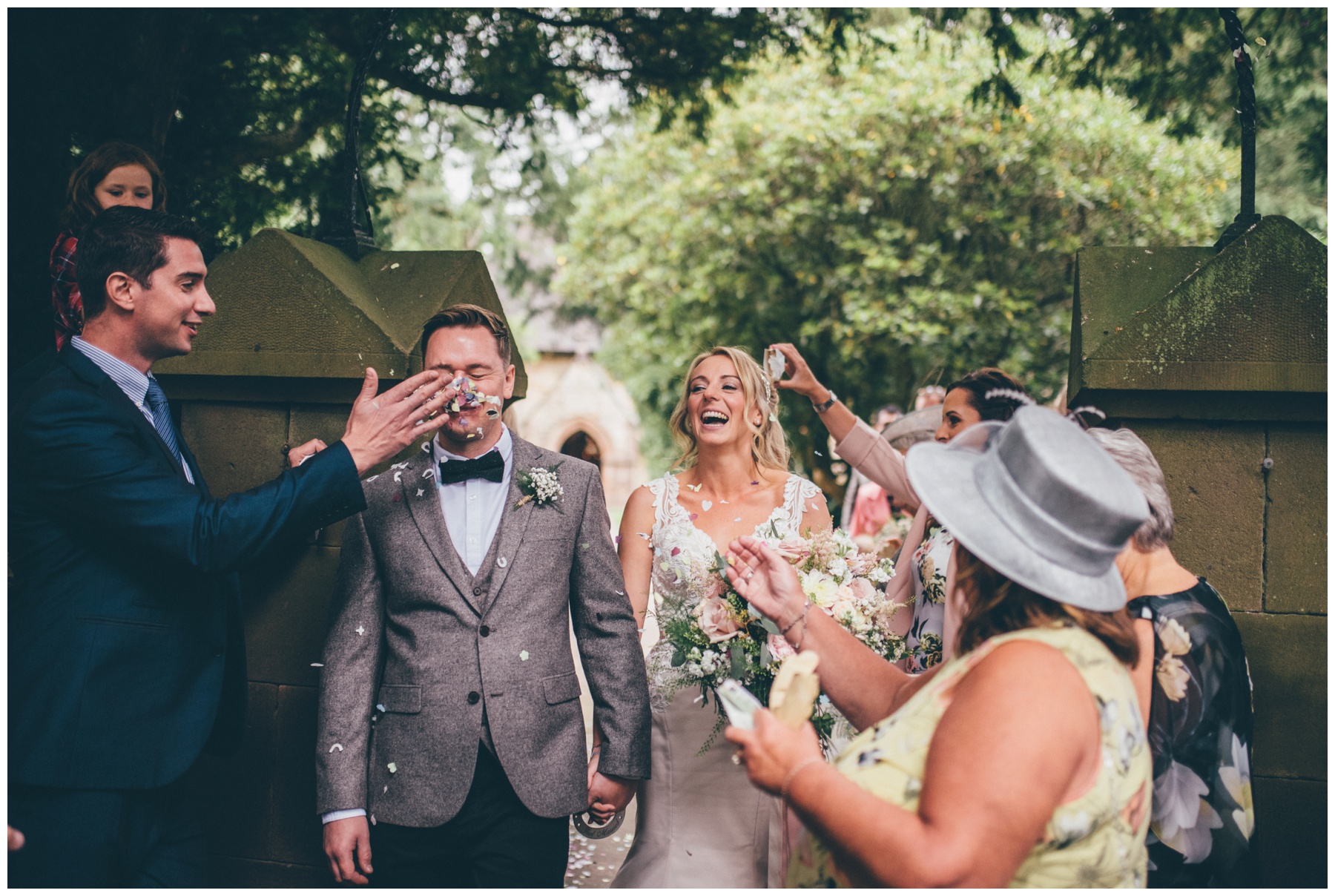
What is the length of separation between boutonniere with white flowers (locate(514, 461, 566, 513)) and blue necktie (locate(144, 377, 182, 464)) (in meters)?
1.07

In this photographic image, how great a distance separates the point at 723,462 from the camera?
409cm

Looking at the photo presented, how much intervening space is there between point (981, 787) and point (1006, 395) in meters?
2.34

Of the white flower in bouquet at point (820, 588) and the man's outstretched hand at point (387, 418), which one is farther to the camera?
the white flower in bouquet at point (820, 588)

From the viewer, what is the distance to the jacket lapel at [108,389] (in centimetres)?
258

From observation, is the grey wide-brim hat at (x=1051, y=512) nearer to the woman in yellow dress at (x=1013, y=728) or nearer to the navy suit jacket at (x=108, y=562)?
the woman in yellow dress at (x=1013, y=728)

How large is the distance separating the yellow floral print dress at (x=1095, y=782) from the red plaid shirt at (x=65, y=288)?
3253mm

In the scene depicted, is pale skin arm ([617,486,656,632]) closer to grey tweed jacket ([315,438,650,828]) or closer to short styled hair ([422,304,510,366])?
grey tweed jacket ([315,438,650,828])

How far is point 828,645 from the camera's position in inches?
97.2

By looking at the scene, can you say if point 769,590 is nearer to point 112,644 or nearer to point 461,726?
point 461,726

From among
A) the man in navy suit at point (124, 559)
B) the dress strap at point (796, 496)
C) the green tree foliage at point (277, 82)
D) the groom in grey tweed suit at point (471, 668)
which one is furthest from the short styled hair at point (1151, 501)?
the green tree foliage at point (277, 82)

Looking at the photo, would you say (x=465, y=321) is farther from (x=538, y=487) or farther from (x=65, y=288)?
(x=65, y=288)

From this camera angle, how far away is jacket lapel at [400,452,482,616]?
2873mm

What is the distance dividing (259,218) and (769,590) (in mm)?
5654

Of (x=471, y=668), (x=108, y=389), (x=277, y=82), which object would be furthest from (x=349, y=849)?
(x=277, y=82)
